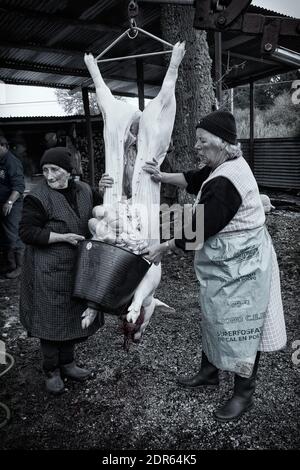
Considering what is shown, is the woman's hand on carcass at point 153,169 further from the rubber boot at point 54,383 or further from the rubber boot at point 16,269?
the rubber boot at point 16,269

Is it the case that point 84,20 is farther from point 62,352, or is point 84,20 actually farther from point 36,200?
point 62,352

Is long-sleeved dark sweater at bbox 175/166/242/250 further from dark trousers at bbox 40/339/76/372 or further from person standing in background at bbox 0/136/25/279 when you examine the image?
person standing in background at bbox 0/136/25/279

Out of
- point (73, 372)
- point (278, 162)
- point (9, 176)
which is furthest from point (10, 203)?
point (278, 162)

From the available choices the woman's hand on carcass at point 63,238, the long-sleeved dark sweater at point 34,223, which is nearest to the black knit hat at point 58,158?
the long-sleeved dark sweater at point 34,223

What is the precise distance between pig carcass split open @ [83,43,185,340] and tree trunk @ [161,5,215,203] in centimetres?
271

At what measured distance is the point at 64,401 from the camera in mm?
2750

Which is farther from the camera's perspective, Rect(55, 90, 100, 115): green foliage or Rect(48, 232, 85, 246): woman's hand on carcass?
Rect(55, 90, 100, 115): green foliage

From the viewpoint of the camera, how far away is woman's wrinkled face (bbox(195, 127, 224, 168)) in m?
2.24

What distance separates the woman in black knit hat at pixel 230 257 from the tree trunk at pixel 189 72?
9.26 ft

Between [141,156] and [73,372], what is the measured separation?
1742 millimetres

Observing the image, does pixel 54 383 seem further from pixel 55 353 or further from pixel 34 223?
pixel 34 223

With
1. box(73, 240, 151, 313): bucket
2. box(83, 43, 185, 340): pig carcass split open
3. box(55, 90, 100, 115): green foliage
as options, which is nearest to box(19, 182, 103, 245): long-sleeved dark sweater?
box(83, 43, 185, 340): pig carcass split open

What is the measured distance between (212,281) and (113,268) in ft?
2.32
